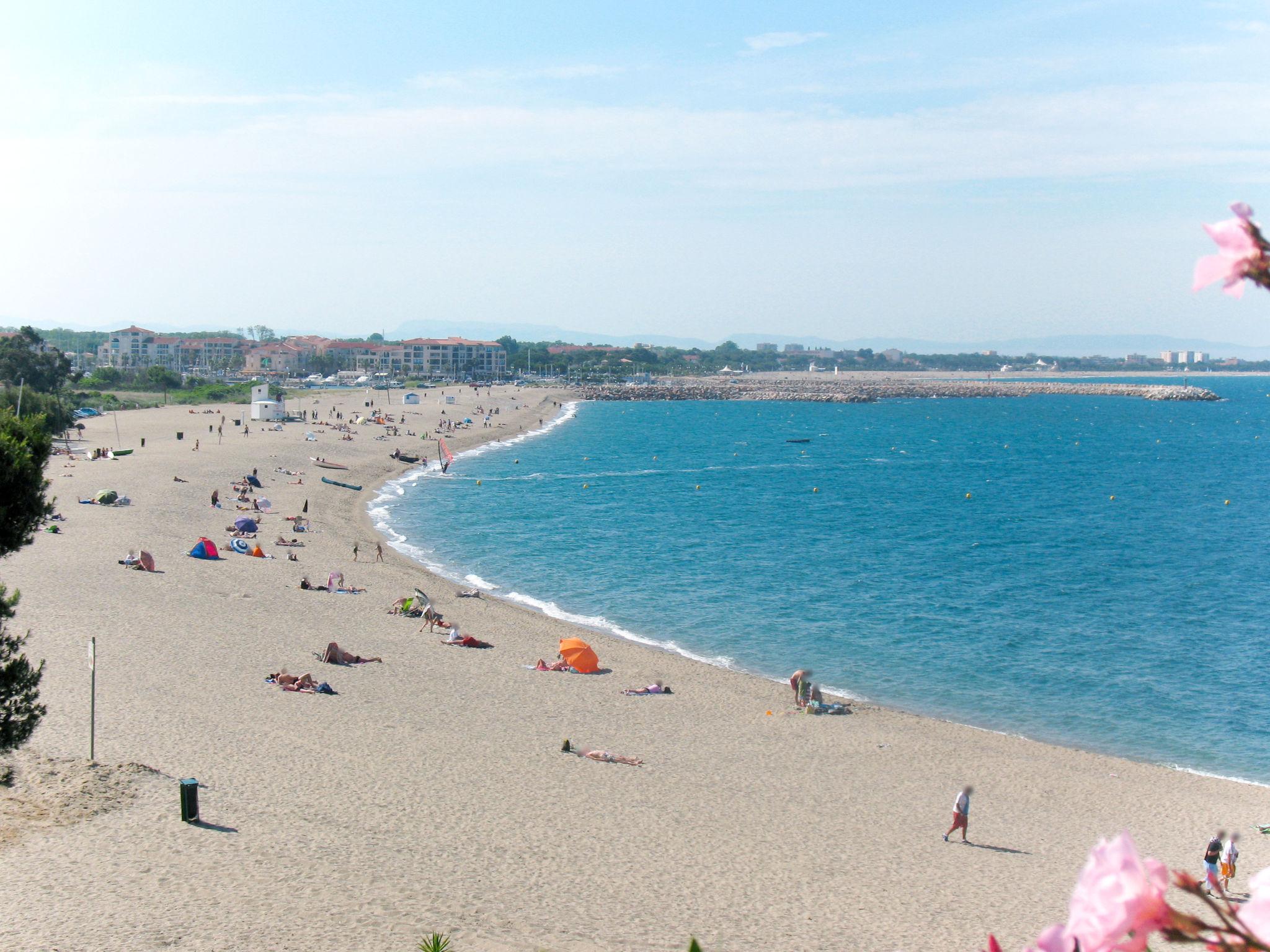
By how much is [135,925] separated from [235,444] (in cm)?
5606

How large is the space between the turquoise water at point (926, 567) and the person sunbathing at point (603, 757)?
797 centimetres

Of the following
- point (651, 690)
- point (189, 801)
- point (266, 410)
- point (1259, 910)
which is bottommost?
point (651, 690)

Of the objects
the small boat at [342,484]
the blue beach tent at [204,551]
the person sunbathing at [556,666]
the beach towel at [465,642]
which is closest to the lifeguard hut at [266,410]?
the small boat at [342,484]

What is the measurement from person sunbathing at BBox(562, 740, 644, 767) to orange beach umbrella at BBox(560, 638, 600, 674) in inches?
220

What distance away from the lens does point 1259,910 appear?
5.89ft

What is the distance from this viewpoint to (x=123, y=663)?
803 inches

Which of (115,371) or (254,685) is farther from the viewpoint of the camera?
(115,371)

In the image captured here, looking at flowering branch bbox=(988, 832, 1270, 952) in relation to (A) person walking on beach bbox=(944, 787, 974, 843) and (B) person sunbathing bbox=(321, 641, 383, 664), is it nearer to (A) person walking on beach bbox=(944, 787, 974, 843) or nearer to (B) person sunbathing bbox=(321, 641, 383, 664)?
(A) person walking on beach bbox=(944, 787, 974, 843)

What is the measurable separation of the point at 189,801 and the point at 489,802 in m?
4.24

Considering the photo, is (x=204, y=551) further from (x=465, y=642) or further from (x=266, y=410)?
(x=266, y=410)

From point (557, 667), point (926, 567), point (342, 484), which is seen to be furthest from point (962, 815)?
point (342, 484)

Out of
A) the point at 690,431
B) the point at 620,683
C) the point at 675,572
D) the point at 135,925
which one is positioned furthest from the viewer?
the point at 690,431

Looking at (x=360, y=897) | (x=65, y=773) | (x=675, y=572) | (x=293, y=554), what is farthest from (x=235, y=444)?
(x=360, y=897)

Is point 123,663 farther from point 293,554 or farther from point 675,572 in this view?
point 675,572
